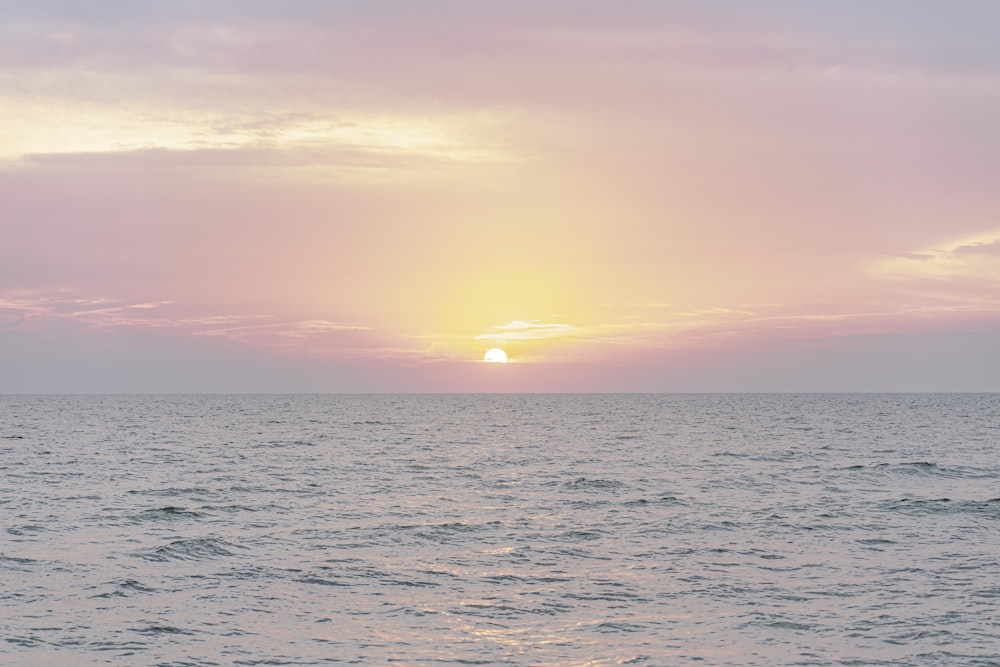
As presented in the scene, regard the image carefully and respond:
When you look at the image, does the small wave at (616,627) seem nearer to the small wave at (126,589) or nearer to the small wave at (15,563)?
the small wave at (126,589)

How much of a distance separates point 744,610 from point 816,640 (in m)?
2.63

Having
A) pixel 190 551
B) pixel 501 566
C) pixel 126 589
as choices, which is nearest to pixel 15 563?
pixel 190 551

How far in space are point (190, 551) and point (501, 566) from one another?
33.6 ft

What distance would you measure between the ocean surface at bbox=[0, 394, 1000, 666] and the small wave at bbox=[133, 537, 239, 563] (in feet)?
0.51

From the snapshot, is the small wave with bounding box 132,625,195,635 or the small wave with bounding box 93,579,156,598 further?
the small wave with bounding box 93,579,156,598

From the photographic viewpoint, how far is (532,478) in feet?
181

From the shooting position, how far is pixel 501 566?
1108 inches

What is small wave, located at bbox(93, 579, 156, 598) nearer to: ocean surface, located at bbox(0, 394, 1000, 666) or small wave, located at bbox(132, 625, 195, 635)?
ocean surface, located at bbox(0, 394, 1000, 666)

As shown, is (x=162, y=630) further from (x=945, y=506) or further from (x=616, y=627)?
(x=945, y=506)

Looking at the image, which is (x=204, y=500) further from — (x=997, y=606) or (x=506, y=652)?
(x=997, y=606)

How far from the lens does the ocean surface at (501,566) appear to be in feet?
65.4

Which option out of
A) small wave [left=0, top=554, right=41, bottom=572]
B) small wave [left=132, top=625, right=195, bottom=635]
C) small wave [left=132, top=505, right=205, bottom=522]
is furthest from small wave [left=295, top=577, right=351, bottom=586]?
small wave [left=132, top=505, right=205, bottom=522]

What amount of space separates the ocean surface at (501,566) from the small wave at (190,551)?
0.16m

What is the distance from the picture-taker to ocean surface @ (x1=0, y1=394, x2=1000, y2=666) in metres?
19.9
